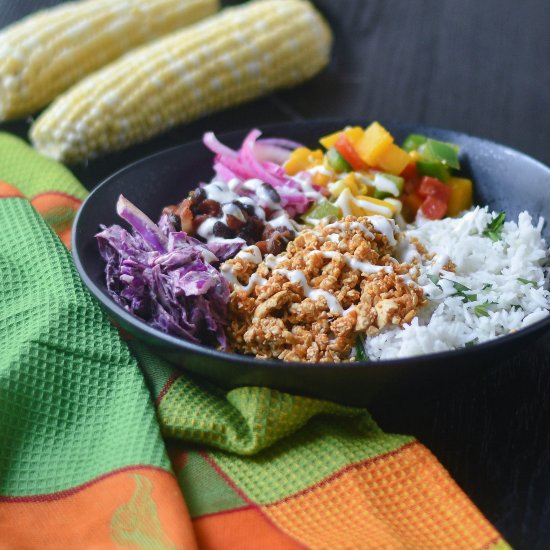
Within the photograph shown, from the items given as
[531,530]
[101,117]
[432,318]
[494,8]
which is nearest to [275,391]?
[432,318]

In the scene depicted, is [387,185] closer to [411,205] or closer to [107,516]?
[411,205]

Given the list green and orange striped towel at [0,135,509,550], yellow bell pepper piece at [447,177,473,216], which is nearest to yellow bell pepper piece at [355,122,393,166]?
yellow bell pepper piece at [447,177,473,216]

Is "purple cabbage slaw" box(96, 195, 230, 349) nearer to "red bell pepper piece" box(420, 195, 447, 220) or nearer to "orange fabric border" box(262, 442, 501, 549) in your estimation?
"orange fabric border" box(262, 442, 501, 549)

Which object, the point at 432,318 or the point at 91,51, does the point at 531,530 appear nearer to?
the point at 432,318

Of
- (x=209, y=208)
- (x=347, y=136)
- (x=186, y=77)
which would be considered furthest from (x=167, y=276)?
(x=186, y=77)

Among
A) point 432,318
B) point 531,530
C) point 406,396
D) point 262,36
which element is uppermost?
point 262,36
